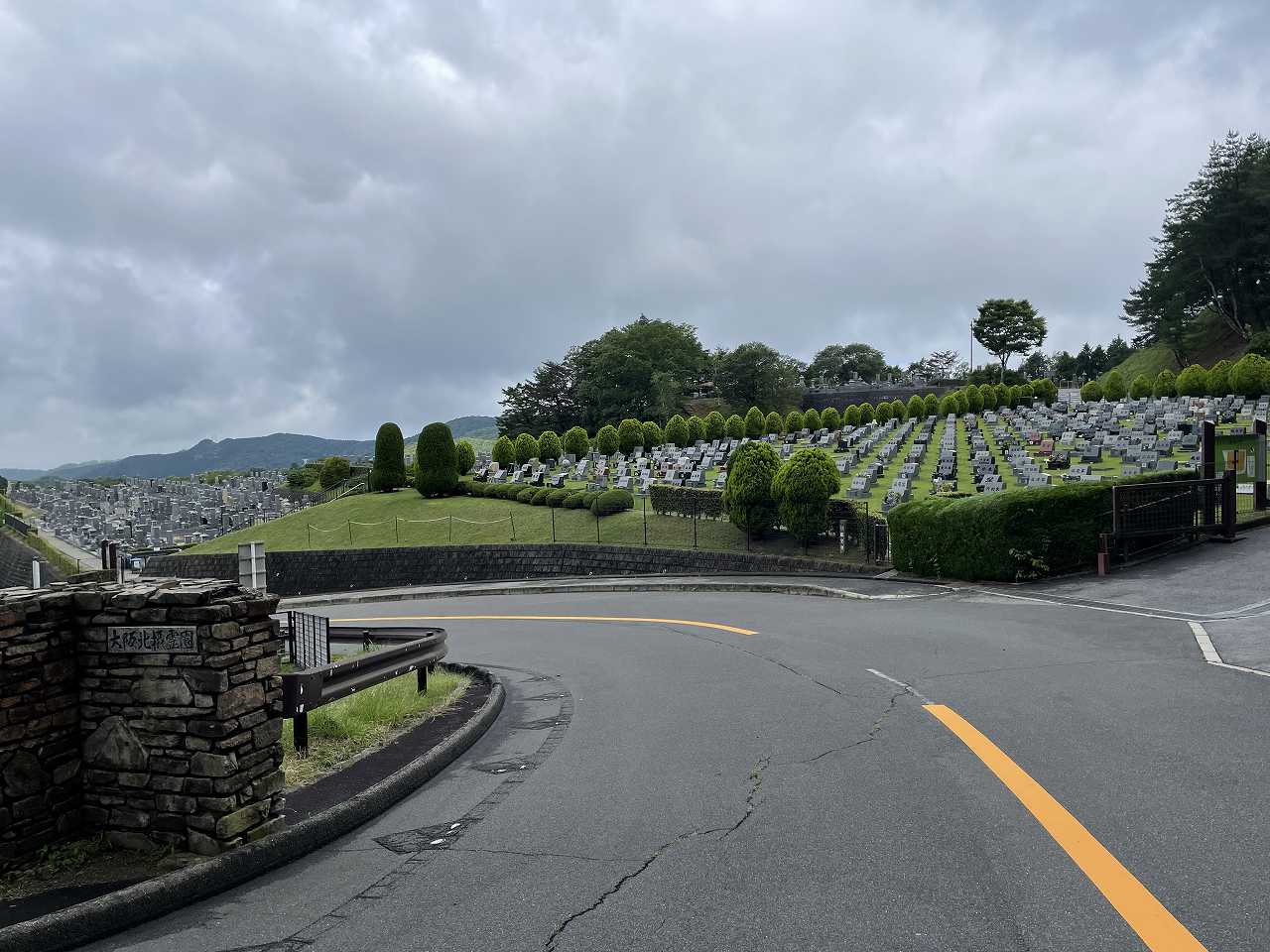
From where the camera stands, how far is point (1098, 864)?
3965 mm

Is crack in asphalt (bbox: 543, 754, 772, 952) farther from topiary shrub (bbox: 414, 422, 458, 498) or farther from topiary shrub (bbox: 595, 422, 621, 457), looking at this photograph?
topiary shrub (bbox: 595, 422, 621, 457)

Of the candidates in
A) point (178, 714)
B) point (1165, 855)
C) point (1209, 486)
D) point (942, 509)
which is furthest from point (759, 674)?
point (1209, 486)

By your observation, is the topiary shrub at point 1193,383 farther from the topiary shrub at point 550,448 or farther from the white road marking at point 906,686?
the white road marking at point 906,686

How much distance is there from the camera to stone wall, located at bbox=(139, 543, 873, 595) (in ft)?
92.8

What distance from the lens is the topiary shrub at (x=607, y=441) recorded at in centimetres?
5384

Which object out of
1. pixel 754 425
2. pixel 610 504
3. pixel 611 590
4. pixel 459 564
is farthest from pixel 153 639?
pixel 754 425

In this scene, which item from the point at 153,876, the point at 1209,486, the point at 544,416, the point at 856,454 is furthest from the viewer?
the point at 544,416

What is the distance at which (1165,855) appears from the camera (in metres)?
4.03

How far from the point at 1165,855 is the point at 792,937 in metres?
2.02

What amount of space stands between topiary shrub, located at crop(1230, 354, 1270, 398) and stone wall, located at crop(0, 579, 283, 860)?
2081 inches

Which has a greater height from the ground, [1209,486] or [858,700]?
[1209,486]

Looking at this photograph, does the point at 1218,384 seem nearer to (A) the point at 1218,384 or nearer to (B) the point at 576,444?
(A) the point at 1218,384

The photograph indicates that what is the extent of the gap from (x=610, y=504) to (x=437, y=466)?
595 inches

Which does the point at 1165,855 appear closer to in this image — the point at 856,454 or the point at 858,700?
the point at 858,700
